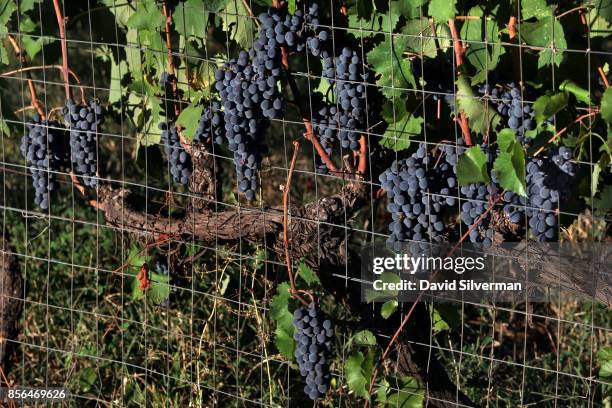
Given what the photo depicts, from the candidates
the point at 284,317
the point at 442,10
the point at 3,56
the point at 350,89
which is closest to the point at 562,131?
the point at 442,10

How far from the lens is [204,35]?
2.89 meters

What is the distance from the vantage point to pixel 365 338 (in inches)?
112

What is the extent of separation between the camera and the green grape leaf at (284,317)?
9.40 feet

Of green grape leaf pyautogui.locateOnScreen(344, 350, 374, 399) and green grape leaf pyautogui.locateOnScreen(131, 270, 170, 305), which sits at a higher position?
green grape leaf pyautogui.locateOnScreen(131, 270, 170, 305)

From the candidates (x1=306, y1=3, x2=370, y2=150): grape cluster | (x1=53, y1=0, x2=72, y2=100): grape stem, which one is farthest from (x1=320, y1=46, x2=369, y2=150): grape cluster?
(x1=53, y1=0, x2=72, y2=100): grape stem

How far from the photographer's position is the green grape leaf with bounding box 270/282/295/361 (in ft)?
9.40

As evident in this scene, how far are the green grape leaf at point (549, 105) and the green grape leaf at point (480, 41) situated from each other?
0.22 m

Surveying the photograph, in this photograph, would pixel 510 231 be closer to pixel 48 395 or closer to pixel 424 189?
pixel 424 189

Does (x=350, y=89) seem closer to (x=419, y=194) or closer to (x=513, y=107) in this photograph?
(x=419, y=194)

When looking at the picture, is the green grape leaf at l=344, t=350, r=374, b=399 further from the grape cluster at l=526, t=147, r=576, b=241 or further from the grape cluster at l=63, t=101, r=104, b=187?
the grape cluster at l=63, t=101, r=104, b=187

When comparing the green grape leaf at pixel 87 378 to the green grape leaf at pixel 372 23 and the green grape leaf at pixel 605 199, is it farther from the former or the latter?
the green grape leaf at pixel 605 199

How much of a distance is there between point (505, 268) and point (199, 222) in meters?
1.07

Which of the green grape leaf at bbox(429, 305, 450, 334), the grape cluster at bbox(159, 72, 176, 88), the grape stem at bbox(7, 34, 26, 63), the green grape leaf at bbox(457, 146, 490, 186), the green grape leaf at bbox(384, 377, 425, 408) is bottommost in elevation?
the green grape leaf at bbox(384, 377, 425, 408)

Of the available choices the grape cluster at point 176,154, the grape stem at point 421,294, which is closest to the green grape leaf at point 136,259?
the grape cluster at point 176,154
